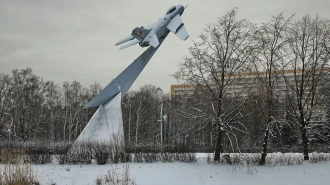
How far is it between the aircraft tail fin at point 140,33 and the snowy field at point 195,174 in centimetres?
631

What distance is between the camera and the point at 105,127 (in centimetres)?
1520

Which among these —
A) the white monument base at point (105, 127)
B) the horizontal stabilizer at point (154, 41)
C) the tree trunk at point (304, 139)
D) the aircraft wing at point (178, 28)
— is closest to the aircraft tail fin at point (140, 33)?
the horizontal stabilizer at point (154, 41)

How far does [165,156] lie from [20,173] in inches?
324

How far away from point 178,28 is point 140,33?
2.11 meters

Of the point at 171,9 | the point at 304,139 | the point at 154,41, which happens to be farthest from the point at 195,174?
the point at 171,9

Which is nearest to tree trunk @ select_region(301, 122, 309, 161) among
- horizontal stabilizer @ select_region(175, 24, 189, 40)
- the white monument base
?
horizontal stabilizer @ select_region(175, 24, 189, 40)

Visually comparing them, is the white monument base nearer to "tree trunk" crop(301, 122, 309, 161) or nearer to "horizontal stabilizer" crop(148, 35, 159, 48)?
"horizontal stabilizer" crop(148, 35, 159, 48)

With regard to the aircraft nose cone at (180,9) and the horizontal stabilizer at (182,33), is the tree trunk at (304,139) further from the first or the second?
the aircraft nose cone at (180,9)

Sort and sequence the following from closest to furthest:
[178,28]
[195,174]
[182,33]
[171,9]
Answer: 1. [195,174]
2. [182,33]
3. [178,28]
4. [171,9]

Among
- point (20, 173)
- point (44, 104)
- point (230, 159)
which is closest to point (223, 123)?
point (230, 159)

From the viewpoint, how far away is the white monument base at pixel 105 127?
14.9 m

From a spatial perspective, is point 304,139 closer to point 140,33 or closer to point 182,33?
point 182,33

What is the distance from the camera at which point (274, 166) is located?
1575 cm

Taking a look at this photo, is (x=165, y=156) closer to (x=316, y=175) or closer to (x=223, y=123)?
(x=223, y=123)
